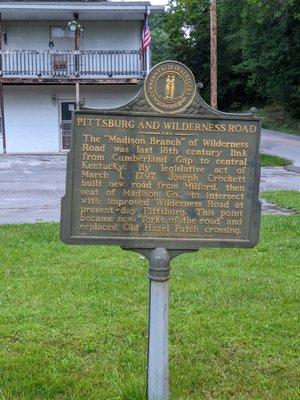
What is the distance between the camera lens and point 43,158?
24594mm

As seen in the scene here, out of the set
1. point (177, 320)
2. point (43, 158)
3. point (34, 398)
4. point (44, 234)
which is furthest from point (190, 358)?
point (43, 158)

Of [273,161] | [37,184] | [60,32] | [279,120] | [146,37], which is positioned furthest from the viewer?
[279,120]

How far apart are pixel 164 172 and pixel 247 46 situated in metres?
36.0

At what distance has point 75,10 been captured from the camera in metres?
25.7

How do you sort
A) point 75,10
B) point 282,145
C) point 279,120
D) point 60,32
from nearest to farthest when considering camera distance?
point 75,10, point 60,32, point 282,145, point 279,120

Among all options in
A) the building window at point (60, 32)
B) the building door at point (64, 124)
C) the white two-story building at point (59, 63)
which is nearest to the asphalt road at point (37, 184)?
the building door at point (64, 124)

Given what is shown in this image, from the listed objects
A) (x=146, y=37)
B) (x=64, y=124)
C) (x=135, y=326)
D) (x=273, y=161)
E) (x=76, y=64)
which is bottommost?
(x=273, y=161)

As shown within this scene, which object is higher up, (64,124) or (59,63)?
(59,63)

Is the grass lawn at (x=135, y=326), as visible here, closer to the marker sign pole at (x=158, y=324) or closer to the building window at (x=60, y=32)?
the marker sign pole at (x=158, y=324)

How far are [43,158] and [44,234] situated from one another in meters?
15.6

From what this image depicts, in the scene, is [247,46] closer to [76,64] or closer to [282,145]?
[282,145]

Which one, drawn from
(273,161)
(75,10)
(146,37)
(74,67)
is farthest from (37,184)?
(75,10)

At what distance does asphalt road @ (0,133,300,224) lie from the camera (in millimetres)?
12305

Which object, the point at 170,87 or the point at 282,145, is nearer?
the point at 170,87
